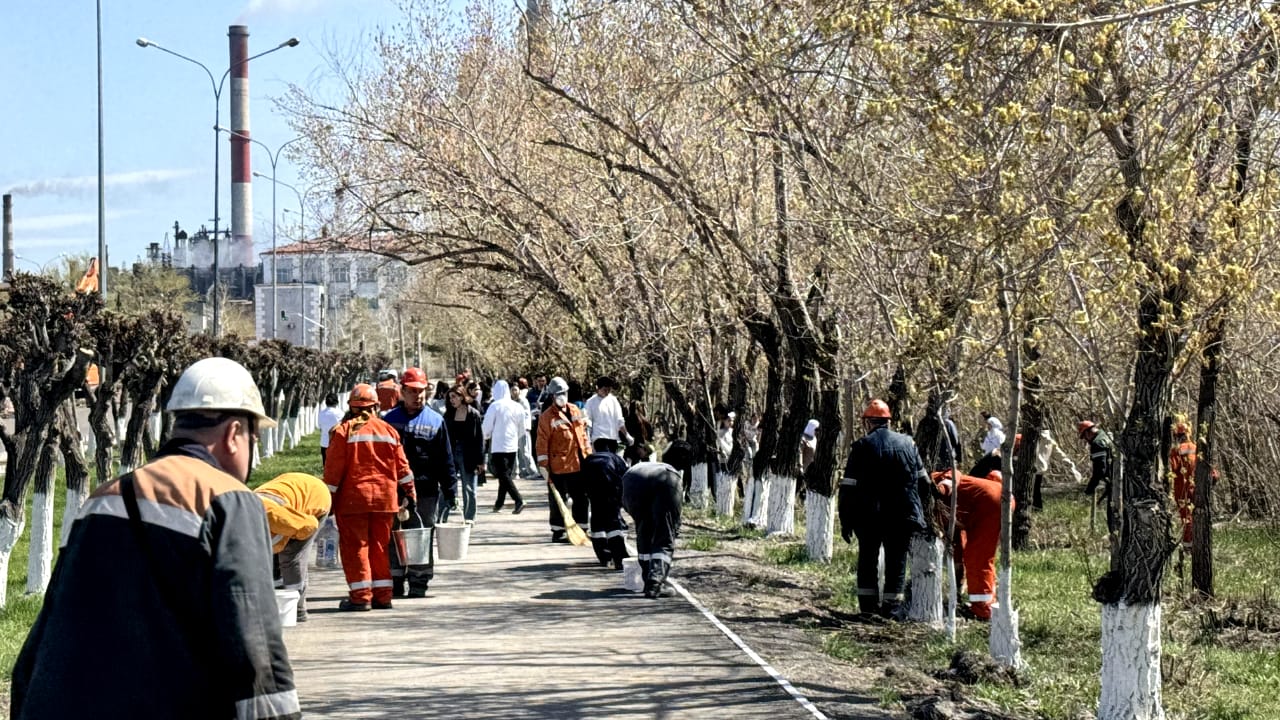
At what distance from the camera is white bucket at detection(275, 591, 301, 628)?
12.6 metres

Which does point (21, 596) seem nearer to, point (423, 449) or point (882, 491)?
point (423, 449)

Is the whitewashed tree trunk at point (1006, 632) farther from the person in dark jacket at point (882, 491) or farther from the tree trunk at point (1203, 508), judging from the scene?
the tree trunk at point (1203, 508)

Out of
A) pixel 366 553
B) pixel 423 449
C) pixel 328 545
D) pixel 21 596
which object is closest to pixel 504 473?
pixel 328 545

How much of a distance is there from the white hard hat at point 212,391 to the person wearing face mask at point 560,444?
15970mm

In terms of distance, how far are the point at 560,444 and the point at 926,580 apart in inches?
298

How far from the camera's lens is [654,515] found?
15.0 meters

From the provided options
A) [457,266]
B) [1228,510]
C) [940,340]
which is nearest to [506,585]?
[940,340]

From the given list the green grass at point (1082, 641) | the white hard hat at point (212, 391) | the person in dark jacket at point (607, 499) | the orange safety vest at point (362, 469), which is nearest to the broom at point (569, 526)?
the green grass at point (1082, 641)

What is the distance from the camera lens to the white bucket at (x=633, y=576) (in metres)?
15.4

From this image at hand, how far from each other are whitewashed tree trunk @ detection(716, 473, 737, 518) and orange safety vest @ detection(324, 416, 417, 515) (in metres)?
14.6

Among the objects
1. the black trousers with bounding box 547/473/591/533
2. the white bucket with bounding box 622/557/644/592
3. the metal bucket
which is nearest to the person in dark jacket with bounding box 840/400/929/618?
the white bucket with bounding box 622/557/644/592

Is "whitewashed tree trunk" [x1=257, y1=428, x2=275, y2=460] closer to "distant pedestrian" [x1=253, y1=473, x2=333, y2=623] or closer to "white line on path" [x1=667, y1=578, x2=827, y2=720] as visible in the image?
"white line on path" [x1=667, y1=578, x2=827, y2=720]

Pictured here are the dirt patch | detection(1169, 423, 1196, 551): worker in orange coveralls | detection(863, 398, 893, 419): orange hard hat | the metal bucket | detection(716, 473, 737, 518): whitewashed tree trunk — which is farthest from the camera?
detection(716, 473, 737, 518): whitewashed tree trunk

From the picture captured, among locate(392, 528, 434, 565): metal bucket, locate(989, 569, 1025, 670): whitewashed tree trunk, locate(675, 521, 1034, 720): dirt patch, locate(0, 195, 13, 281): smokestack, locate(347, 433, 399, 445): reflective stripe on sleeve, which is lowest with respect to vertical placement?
locate(675, 521, 1034, 720): dirt patch
